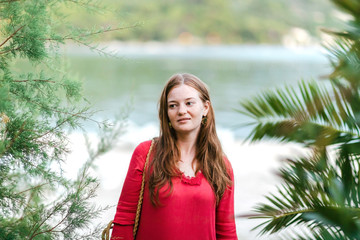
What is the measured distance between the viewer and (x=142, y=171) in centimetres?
242

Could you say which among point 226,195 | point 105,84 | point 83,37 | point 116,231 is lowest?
point 116,231

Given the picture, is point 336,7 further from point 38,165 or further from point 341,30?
point 38,165

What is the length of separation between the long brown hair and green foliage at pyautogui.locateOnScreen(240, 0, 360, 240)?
0.22 metres

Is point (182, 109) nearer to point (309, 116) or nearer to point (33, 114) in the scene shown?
point (309, 116)

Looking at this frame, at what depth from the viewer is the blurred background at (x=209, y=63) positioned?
2543mm

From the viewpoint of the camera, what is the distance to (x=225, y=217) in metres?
2.50

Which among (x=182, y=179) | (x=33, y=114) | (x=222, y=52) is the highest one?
(x=222, y=52)

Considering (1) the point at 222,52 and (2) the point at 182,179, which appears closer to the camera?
(2) the point at 182,179

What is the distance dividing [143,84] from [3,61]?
65.4 metres

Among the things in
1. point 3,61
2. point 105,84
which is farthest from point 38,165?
point 105,84

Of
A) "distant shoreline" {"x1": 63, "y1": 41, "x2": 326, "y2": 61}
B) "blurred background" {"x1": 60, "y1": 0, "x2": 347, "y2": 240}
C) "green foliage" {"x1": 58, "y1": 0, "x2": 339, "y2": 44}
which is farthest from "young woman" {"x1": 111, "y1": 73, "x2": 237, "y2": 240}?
"distant shoreline" {"x1": 63, "y1": 41, "x2": 326, "y2": 61}

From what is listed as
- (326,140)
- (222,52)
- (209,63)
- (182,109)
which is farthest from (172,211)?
(222,52)

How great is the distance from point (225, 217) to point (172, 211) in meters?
0.31

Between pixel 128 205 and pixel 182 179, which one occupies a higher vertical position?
pixel 182 179
